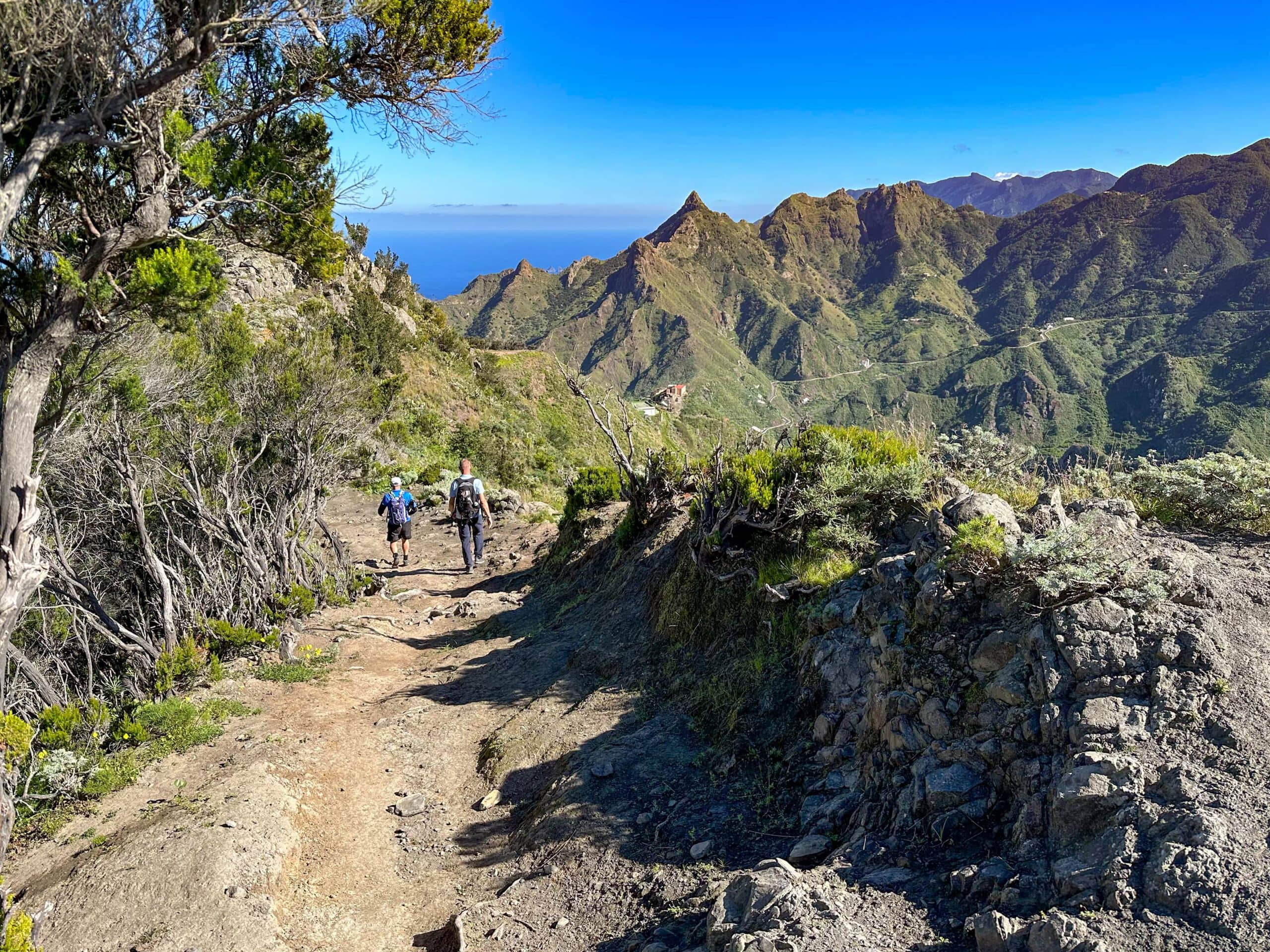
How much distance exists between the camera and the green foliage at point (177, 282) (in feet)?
15.1

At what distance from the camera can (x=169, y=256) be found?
4.61 metres

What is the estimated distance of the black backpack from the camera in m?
12.2

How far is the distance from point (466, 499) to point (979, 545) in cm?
962

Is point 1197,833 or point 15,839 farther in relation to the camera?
point 15,839

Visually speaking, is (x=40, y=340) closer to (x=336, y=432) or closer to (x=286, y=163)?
(x=286, y=163)

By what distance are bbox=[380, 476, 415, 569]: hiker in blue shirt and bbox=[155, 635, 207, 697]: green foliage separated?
5154mm

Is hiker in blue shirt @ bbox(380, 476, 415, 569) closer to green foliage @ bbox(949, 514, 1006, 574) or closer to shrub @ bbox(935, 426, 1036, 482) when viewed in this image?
shrub @ bbox(935, 426, 1036, 482)

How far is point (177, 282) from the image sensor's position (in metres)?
4.69

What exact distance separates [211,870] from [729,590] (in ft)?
15.0

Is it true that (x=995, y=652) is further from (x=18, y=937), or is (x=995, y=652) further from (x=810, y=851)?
(x=18, y=937)

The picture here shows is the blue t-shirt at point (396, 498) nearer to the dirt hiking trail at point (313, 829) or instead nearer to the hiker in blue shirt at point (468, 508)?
the hiker in blue shirt at point (468, 508)

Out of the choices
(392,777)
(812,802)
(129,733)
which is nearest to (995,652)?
(812,802)

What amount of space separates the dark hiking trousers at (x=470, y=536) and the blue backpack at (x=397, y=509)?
1.07 metres

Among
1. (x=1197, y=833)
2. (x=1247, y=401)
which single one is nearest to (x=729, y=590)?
(x=1197, y=833)
